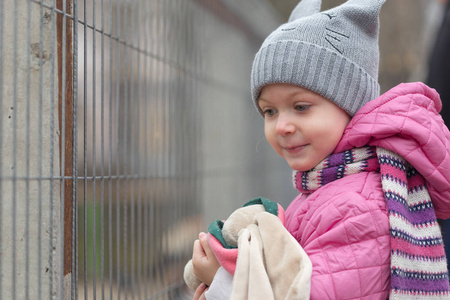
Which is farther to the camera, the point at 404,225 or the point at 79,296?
the point at 79,296

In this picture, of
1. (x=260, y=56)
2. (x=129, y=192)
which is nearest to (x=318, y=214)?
(x=260, y=56)

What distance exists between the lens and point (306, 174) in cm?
195

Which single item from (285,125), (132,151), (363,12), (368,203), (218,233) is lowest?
(218,233)

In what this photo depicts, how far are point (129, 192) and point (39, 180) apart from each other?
3.10 ft

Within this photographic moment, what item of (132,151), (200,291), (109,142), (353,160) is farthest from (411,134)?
(132,151)

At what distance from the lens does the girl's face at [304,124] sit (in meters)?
1.87

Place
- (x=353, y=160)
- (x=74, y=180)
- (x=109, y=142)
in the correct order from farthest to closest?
(x=109, y=142), (x=74, y=180), (x=353, y=160)

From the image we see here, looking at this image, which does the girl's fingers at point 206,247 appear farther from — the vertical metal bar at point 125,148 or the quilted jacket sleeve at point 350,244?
the vertical metal bar at point 125,148

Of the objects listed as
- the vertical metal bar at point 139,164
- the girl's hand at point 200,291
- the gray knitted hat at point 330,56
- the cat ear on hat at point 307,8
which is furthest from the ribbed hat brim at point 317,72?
the vertical metal bar at point 139,164

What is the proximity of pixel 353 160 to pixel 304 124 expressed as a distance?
205 mm

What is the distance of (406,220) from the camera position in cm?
168

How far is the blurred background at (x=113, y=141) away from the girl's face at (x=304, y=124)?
1.80ft

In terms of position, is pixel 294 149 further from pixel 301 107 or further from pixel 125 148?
pixel 125 148

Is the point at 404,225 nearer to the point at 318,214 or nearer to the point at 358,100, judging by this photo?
the point at 318,214
